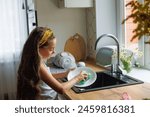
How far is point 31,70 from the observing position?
1459 millimetres

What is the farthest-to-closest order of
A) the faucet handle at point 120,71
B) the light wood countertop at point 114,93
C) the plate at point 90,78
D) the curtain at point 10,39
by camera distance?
the curtain at point 10,39, the faucet handle at point 120,71, the plate at point 90,78, the light wood countertop at point 114,93

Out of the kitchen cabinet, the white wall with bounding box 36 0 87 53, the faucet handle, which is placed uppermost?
the kitchen cabinet

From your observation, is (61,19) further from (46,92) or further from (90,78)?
(46,92)

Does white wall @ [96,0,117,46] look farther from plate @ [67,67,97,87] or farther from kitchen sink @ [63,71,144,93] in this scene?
plate @ [67,67,97,87]

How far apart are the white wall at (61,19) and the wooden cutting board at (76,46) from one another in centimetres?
4

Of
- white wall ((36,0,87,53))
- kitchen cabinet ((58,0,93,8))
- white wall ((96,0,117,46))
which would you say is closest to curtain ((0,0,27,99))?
white wall ((36,0,87,53))

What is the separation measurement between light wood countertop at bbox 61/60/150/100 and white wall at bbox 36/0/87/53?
1.03 meters

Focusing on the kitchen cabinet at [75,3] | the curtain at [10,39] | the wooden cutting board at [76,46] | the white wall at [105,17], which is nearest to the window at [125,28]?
the white wall at [105,17]

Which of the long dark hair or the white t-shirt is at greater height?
the long dark hair

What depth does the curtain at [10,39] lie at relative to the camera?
2230 millimetres

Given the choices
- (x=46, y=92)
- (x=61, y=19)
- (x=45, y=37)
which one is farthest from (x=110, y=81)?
(x=61, y=19)

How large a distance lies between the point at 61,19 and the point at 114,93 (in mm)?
1212

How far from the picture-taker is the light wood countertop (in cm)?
140

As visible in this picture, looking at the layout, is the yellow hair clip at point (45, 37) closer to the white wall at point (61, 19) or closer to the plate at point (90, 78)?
the plate at point (90, 78)
